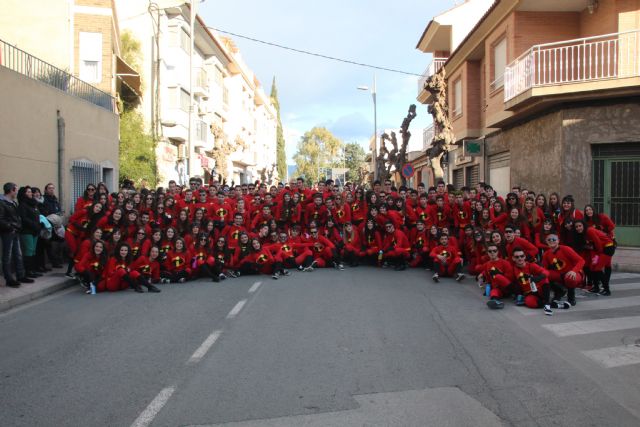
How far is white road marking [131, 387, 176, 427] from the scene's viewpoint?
4008 mm

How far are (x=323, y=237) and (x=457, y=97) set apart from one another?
15.5m

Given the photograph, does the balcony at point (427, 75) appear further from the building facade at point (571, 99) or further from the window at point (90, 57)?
the window at point (90, 57)

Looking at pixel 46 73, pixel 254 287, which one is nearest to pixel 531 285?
pixel 254 287

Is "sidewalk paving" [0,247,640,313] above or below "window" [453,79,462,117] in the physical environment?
below

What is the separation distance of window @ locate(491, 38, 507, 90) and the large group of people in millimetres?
7623

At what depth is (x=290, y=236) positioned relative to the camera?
12781mm

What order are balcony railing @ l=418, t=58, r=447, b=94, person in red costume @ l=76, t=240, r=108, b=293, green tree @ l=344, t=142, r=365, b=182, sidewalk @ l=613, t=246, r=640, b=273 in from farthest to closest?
green tree @ l=344, t=142, r=365, b=182 → balcony railing @ l=418, t=58, r=447, b=94 → sidewalk @ l=613, t=246, r=640, b=273 → person in red costume @ l=76, t=240, r=108, b=293

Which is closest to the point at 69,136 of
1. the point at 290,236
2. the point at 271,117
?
the point at 290,236

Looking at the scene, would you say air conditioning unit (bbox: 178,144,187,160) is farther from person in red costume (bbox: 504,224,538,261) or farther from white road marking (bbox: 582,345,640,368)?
white road marking (bbox: 582,345,640,368)

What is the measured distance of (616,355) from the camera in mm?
5668

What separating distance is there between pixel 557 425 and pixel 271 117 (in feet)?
238

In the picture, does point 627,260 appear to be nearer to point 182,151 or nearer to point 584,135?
point 584,135

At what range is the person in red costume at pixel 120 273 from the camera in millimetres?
9664

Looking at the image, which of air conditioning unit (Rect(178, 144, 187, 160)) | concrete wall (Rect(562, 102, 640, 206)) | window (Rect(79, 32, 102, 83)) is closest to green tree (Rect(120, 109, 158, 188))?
window (Rect(79, 32, 102, 83))
